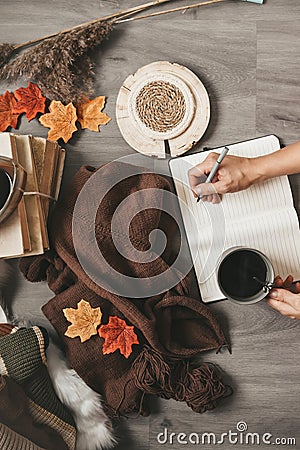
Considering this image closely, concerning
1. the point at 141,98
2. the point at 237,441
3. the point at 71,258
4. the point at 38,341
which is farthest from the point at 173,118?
the point at 237,441

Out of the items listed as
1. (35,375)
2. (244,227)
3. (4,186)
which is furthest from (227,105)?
(35,375)

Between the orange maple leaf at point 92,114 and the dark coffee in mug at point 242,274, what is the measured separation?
397 mm

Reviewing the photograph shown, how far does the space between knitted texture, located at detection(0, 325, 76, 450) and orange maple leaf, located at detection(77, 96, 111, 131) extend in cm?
43

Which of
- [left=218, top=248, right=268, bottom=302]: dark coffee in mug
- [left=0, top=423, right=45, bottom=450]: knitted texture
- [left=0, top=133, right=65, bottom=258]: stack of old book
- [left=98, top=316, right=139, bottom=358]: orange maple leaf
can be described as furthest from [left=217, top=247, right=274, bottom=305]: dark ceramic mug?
[left=0, top=423, right=45, bottom=450]: knitted texture

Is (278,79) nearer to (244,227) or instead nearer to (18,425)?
(244,227)

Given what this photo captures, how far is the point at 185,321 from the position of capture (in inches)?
44.4

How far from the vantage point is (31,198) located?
1043 mm

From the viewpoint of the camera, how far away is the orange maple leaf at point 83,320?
1105 mm

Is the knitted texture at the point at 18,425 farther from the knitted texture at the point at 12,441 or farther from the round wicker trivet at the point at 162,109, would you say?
the round wicker trivet at the point at 162,109

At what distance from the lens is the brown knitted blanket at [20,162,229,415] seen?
1095 millimetres

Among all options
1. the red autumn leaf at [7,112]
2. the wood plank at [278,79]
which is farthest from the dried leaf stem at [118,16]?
the wood plank at [278,79]

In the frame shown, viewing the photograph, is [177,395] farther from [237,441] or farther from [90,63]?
[90,63]

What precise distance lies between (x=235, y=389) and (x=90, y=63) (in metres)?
0.74

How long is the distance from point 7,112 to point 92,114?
0.59ft
